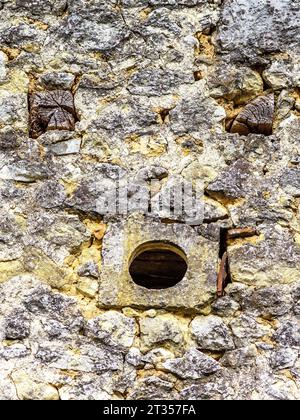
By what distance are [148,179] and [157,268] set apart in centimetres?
81

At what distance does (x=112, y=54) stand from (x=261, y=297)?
1.45 metres

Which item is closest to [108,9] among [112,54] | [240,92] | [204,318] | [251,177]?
[112,54]

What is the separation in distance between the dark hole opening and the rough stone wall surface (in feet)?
2.20

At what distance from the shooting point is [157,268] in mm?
6078

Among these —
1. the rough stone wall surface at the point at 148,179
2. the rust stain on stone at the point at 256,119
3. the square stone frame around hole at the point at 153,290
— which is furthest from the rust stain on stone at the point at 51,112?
the rust stain on stone at the point at 256,119

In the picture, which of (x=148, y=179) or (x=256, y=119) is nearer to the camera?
(x=148, y=179)

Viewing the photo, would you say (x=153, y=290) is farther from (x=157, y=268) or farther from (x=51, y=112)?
(x=51, y=112)

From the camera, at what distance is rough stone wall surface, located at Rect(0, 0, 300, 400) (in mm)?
4980

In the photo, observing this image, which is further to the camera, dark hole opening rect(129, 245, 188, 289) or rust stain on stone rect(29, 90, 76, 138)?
dark hole opening rect(129, 245, 188, 289)

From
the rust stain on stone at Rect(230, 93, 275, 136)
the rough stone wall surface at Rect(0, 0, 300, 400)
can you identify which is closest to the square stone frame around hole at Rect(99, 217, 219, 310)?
the rough stone wall surface at Rect(0, 0, 300, 400)

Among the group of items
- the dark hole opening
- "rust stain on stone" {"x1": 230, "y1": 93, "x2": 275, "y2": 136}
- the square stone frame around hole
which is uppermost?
"rust stain on stone" {"x1": 230, "y1": 93, "x2": 275, "y2": 136}

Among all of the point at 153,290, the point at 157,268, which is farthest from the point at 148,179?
the point at 157,268

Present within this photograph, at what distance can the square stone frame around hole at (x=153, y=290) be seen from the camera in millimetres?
5121

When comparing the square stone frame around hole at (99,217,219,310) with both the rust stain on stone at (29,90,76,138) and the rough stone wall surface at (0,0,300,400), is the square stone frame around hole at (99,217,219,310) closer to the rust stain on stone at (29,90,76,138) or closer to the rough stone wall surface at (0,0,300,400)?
the rough stone wall surface at (0,0,300,400)
